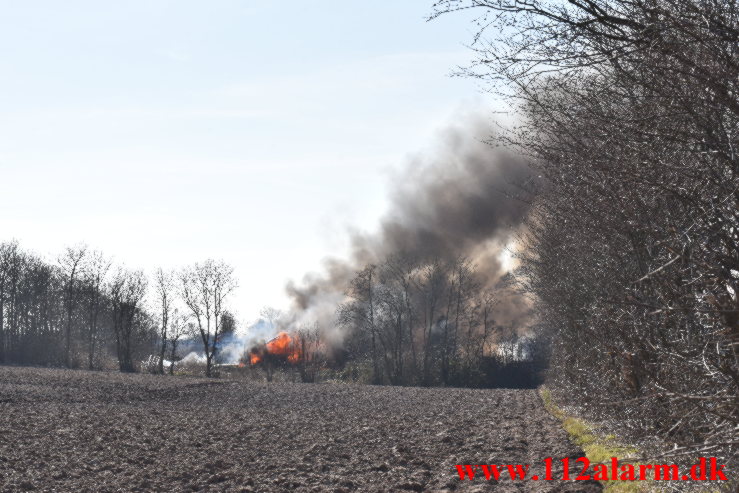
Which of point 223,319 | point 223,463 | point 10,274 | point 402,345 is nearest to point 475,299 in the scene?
point 402,345

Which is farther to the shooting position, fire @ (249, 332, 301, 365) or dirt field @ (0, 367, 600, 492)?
fire @ (249, 332, 301, 365)

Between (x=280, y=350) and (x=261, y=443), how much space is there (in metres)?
56.7

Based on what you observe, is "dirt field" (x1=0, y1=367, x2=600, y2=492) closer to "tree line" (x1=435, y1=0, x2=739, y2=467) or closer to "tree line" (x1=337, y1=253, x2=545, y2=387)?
"tree line" (x1=435, y1=0, x2=739, y2=467)

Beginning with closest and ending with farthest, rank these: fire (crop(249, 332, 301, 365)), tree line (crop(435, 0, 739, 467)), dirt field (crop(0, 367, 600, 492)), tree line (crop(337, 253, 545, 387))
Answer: tree line (crop(435, 0, 739, 467)) < dirt field (crop(0, 367, 600, 492)) < tree line (crop(337, 253, 545, 387)) < fire (crop(249, 332, 301, 365))

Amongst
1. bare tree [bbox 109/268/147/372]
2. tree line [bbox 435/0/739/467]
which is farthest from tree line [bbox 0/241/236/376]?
tree line [bbox 435/0/739/467]

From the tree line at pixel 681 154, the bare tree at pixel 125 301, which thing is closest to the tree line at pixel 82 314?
the bare tree at pixel 125 301

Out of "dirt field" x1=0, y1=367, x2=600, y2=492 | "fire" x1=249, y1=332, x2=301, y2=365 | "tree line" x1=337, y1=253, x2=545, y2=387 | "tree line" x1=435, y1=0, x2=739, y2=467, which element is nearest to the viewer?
"tree line" x1=435, y1=0, x2=739, y2=467

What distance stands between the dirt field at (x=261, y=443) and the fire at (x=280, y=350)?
126 ft

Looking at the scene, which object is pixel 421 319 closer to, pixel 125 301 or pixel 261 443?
pixel 125 301

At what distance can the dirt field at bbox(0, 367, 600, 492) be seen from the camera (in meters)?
16.2

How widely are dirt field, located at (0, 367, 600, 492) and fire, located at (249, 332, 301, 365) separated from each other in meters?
38.3

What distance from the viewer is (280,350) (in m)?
78.8

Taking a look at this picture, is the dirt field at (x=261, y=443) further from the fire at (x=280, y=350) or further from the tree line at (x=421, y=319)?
the fire at (x=280, y=350)

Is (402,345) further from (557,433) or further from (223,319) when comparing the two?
(557,433)
